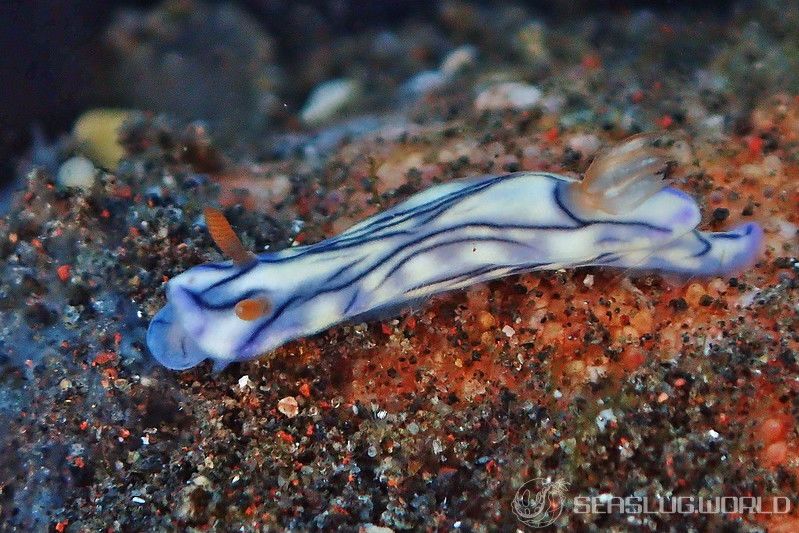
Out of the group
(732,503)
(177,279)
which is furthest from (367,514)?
(732,503)

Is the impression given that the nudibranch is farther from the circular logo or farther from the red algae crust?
the circular logo

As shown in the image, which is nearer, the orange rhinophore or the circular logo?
the orange rhinophore

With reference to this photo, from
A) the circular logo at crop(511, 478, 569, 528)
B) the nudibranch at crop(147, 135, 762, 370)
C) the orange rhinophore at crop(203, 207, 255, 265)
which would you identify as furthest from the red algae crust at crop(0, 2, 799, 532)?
the orange rhinophore at crop(203, 207, 255, 265)

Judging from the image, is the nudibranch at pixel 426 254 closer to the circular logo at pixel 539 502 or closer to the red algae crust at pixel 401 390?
the red algae crust at pixel 401 390

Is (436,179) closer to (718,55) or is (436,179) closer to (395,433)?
(395,433)

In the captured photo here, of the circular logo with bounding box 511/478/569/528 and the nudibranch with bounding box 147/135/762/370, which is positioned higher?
the nudibranch with bounding box 147/135/762/370

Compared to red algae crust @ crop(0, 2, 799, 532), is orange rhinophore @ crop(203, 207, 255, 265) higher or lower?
higher

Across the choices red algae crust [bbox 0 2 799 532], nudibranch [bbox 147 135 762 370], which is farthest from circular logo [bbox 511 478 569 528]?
nudibranch [bbox 147 135 762 370]
